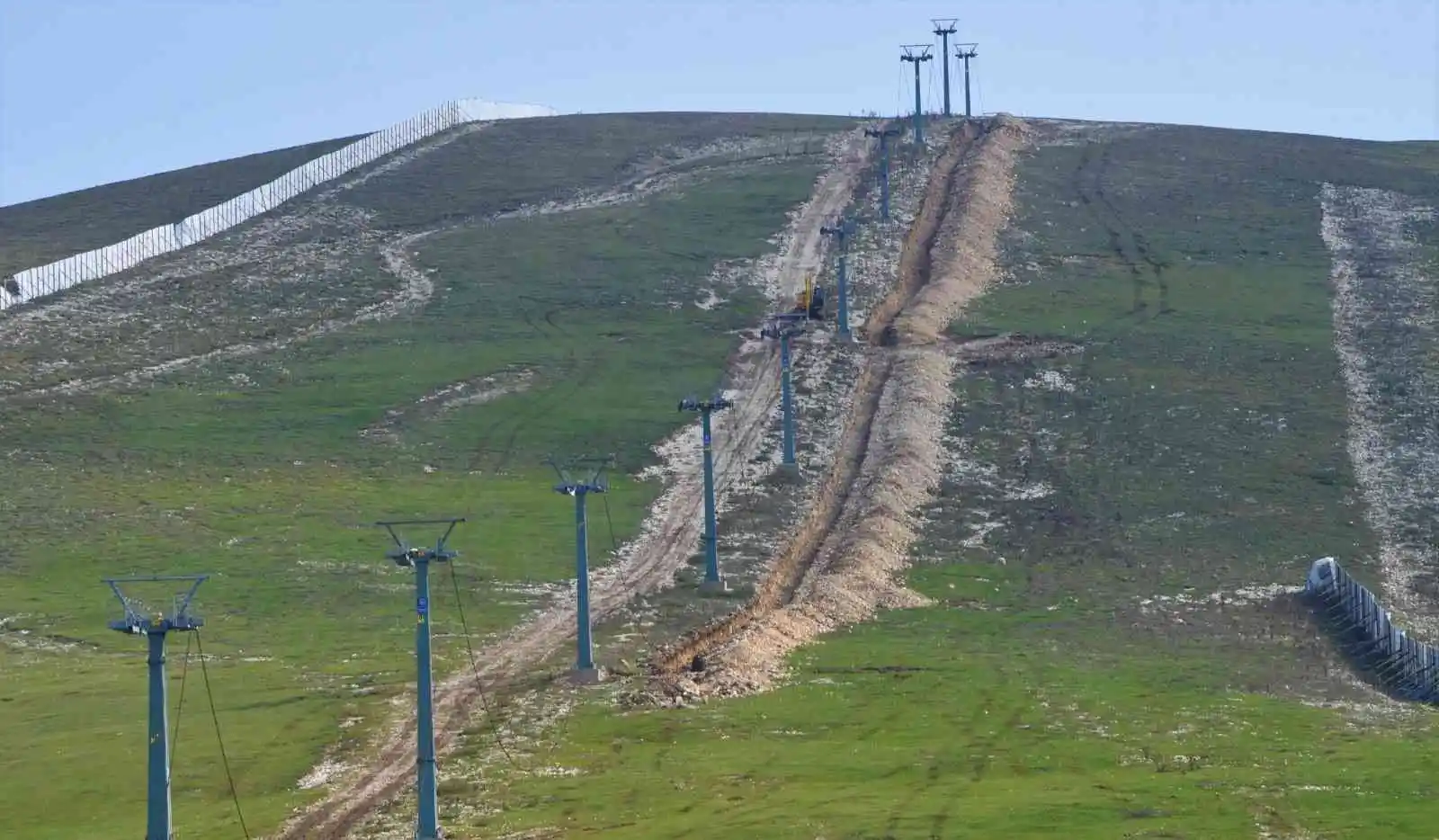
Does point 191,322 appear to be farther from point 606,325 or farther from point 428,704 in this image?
point 428,704

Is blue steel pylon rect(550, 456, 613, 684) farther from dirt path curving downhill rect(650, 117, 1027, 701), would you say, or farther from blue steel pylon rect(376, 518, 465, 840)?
blue steel pylon rect(376, 518, 465, 840)

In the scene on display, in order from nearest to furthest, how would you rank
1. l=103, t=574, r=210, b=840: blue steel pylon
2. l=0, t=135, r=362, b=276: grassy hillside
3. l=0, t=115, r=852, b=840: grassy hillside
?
1. l=103, t=574, r=210, b=840: blue steel pylon
2. l=0, t=115, r=852, b=840: grassy hillside
3. l=0, t=135, r=362, b=276: grassy hillside

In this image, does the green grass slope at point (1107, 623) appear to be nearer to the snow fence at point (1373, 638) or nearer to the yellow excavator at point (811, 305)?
the snow fence at point (1373, 638)

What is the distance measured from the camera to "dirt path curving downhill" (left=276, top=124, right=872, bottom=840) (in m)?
51.1

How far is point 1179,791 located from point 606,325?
241 feet

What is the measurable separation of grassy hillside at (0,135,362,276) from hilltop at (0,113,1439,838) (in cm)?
173

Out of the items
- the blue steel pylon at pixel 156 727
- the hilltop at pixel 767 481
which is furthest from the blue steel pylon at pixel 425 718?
the blue steel pylon at pixel 156 727

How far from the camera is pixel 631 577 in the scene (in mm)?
79312

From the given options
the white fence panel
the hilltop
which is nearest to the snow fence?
the hilltop

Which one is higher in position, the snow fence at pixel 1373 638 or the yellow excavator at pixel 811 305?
the yellow excavator at pixel 811 305

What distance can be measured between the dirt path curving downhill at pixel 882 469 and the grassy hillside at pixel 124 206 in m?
52.2

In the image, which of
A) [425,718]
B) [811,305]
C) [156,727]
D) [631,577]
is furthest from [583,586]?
[811,305]

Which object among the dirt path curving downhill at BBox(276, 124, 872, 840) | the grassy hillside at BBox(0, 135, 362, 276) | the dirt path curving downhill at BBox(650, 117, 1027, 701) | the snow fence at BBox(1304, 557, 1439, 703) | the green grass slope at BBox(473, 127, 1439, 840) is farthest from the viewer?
the grassy hillside at BBox(0, 135, 362, 276)

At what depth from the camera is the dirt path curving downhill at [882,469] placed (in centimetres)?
6812
